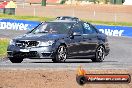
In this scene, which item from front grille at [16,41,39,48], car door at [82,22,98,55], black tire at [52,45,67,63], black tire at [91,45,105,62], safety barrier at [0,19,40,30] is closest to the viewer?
front grille at [16,41,39,48]

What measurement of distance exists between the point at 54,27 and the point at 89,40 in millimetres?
1469

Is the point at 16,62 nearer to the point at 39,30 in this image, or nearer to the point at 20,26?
the point at 39,30

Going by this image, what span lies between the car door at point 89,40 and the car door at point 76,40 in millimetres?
221

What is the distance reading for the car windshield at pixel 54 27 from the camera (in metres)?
19.7

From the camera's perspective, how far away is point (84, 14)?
74.5 m

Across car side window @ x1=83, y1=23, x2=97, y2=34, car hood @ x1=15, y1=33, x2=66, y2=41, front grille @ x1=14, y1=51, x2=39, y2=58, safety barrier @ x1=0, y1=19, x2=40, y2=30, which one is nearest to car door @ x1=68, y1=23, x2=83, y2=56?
car side window @ x1=83, y1=23, x2=97, y2=34

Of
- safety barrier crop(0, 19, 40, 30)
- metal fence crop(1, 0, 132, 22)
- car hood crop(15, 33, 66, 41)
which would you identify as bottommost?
metal fence crop(1, 0, 132, 22)

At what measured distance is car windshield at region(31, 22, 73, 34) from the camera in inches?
774

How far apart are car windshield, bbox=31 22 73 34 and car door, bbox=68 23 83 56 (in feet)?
0.76

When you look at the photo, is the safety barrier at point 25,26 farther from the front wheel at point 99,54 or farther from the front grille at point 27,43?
the front grille at point 27,43

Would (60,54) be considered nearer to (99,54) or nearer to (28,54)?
(28,54)

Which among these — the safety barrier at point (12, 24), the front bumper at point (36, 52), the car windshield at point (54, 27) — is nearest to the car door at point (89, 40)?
the car windshield at point (54, 27)

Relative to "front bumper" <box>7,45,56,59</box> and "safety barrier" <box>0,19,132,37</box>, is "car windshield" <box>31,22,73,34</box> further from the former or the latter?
"safety barrier" <box>0,19,132,37</box>

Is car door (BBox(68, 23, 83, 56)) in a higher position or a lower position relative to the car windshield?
lower
